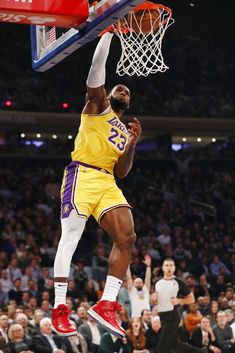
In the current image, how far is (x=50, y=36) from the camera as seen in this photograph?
7352mm

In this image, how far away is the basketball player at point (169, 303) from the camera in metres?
12.0

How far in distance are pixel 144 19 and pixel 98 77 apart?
941 mm

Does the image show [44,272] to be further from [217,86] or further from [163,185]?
[217,86]

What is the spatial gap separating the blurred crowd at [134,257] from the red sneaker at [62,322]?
4636 mm

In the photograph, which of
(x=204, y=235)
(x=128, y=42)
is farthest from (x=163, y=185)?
(x=128, y=42)

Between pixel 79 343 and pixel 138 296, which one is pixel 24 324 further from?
pixel 138 296

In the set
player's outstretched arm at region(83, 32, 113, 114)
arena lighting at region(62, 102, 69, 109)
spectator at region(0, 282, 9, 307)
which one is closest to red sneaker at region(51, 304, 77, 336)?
player's outstretched arm at region(83, 32, 113, 114)

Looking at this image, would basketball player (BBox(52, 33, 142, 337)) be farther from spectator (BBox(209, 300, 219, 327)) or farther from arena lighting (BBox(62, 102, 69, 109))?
arena lighting (BBox(62, 102, 69, 109))

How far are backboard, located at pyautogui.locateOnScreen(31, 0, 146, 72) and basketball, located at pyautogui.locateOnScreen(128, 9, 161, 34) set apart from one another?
0.66m

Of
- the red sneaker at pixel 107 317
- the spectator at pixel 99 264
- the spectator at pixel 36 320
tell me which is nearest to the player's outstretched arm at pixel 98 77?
the red sneaker at pixel 107 317

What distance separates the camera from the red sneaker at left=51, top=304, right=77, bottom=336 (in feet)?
21.5

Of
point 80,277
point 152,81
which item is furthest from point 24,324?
point 152,81

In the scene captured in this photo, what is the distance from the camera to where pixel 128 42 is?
771cm

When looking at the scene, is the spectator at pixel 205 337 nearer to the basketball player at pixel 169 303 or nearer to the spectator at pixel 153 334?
the spectator at pixel 153 334
